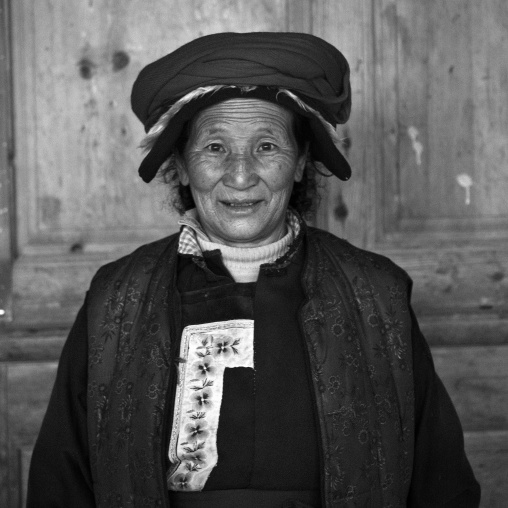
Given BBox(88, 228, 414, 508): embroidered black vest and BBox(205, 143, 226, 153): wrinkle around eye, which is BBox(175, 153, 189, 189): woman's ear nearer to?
BBox(205, 143, 226, 153): wrinkle around eye

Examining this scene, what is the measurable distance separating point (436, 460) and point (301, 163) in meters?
0.86

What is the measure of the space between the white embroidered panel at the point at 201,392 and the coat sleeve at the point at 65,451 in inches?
9.6

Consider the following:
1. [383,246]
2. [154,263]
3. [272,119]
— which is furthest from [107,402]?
[383,246]

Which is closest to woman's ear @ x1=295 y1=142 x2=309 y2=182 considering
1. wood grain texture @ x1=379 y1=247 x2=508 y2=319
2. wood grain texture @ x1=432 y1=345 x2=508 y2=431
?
wood grain texture @ x1=379 y1=247 x2=508 y2=319

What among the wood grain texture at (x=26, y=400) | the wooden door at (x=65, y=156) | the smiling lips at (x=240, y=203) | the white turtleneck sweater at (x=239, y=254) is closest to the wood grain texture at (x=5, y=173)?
the wooden door at (x=65, y=156)

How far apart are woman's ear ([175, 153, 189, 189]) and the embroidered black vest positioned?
0.23m

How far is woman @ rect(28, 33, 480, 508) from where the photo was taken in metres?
2.23

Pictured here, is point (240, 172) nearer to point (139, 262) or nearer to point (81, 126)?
point (139, 262)

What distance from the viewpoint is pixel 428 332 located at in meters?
3.23

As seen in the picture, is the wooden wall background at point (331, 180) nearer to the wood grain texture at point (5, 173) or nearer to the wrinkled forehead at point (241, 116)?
the wood grain texture at point (5, 173)

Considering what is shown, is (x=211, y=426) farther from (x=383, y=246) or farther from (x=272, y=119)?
(x=383, y=246)

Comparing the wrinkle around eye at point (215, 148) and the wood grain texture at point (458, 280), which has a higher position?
the wrinkle around eye at point (215, 148)

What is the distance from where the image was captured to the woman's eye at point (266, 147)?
8.05 feet

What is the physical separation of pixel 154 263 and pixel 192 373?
1.10 feet
